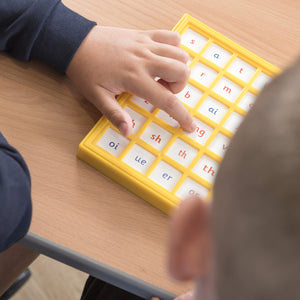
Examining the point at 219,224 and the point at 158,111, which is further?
the point at 158,111

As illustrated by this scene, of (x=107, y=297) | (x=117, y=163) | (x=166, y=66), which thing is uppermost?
(x=166, y=66)

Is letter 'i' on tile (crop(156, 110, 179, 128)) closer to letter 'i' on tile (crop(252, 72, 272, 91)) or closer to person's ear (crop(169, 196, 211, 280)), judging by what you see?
letter 'i' on tile (crop(252, 72, 272, 91))

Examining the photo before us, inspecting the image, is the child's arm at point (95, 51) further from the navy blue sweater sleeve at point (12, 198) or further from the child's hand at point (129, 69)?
the navy blue sweater sleeve at point (12, 198)

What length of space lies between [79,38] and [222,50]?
0.19 metres

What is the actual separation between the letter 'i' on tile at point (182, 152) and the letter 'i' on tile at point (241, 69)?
127mm

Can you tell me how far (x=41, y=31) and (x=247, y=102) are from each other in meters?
0.29

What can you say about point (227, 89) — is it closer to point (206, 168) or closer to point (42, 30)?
point (206, 168)

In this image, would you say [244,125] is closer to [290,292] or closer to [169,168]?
[290,292]

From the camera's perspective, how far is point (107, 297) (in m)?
0.70

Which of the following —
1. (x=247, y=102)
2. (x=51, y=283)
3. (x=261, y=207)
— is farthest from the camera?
(x=51, y=283)

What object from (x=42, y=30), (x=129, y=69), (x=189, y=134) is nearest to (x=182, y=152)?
(x=189, y=134)

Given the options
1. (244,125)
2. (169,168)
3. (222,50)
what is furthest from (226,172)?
(222,50)

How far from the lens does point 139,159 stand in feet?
1.78

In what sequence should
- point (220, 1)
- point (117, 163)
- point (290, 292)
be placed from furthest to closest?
point (220, 1) → point (117, 163) → point (290, 292)
